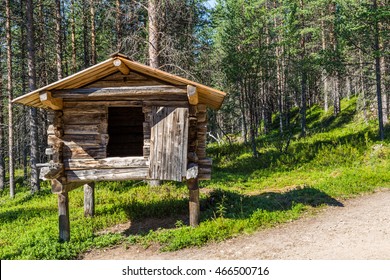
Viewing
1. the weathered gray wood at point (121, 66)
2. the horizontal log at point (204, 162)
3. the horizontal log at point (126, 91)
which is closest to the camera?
the weathered gray wood at point (121, 66)

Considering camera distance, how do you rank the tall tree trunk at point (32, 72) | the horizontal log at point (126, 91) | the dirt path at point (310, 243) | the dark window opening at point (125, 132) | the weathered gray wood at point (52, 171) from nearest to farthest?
1. the dirt path at point (310, 243)
2. the weathered gray wood at point (52, 171)
3. the horizontal log at point (126, 91)
4. the dark window opening at point (125, 132)
5. the tall tree trunk at point (32, 72)

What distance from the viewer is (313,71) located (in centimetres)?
2031

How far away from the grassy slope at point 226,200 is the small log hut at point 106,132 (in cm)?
79

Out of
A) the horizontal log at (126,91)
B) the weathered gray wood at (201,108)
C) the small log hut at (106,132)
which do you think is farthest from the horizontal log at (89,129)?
the weathered gray wood at (201,108)

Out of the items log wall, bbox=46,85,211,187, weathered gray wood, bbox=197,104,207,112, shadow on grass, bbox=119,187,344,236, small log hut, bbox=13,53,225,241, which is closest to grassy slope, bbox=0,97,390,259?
shadow on grass, bbox=119,187,344,236

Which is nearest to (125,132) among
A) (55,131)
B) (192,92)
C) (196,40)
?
(55,131)

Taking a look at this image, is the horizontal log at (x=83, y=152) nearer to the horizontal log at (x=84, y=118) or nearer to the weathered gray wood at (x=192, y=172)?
the horizontal log at (x=84, y=118)

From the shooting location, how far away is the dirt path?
22.3ft

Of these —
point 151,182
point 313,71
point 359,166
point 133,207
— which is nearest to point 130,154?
point 151,182

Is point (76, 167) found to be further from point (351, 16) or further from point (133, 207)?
point (351, 16)

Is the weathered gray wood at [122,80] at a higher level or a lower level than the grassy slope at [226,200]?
higher

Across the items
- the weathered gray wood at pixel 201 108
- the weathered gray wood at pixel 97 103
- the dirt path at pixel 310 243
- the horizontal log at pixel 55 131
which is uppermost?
the weathered gray wood at pixel 97 103

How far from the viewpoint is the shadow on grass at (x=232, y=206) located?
30.7ft

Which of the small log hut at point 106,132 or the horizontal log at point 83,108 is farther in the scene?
the horizontal log at point 83,108
